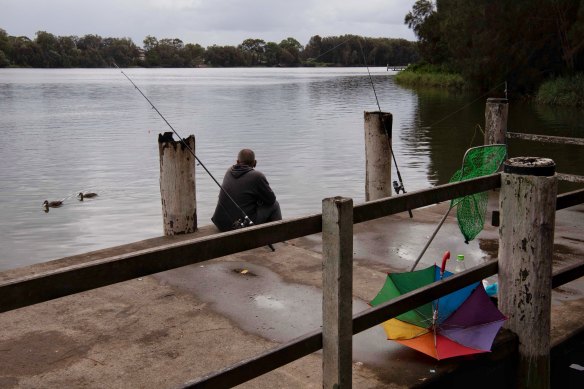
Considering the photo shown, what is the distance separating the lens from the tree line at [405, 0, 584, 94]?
140 feet

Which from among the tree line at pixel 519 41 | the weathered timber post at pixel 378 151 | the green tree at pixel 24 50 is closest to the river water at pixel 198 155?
the weathered timber post at pixel 378 151

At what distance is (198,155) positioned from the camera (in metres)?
24.1

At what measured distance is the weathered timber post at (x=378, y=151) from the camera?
9555 mm

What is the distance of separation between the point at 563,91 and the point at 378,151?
35926 millimetres

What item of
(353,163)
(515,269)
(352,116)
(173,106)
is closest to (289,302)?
(515,269)

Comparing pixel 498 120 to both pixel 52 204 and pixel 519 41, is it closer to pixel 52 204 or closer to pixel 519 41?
pixel 52 204

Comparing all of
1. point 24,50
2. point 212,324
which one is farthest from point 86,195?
point 24,50

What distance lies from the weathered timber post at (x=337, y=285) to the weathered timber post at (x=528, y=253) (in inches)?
54.2

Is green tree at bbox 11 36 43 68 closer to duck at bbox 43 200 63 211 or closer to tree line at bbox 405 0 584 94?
tree line at bbox 405 0 584 94

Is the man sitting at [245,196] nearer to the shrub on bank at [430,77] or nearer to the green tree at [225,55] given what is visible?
the shrub on bank at [430,77]

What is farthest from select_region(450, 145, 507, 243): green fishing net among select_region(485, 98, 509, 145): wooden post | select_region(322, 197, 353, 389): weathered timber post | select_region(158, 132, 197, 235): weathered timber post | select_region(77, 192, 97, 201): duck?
select_region(77, 192, 97, 201): duck

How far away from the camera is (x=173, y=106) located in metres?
47.8

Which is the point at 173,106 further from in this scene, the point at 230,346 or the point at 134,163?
the point at 230,346

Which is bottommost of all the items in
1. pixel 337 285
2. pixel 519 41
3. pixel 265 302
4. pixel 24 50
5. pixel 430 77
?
pixel 265 302
